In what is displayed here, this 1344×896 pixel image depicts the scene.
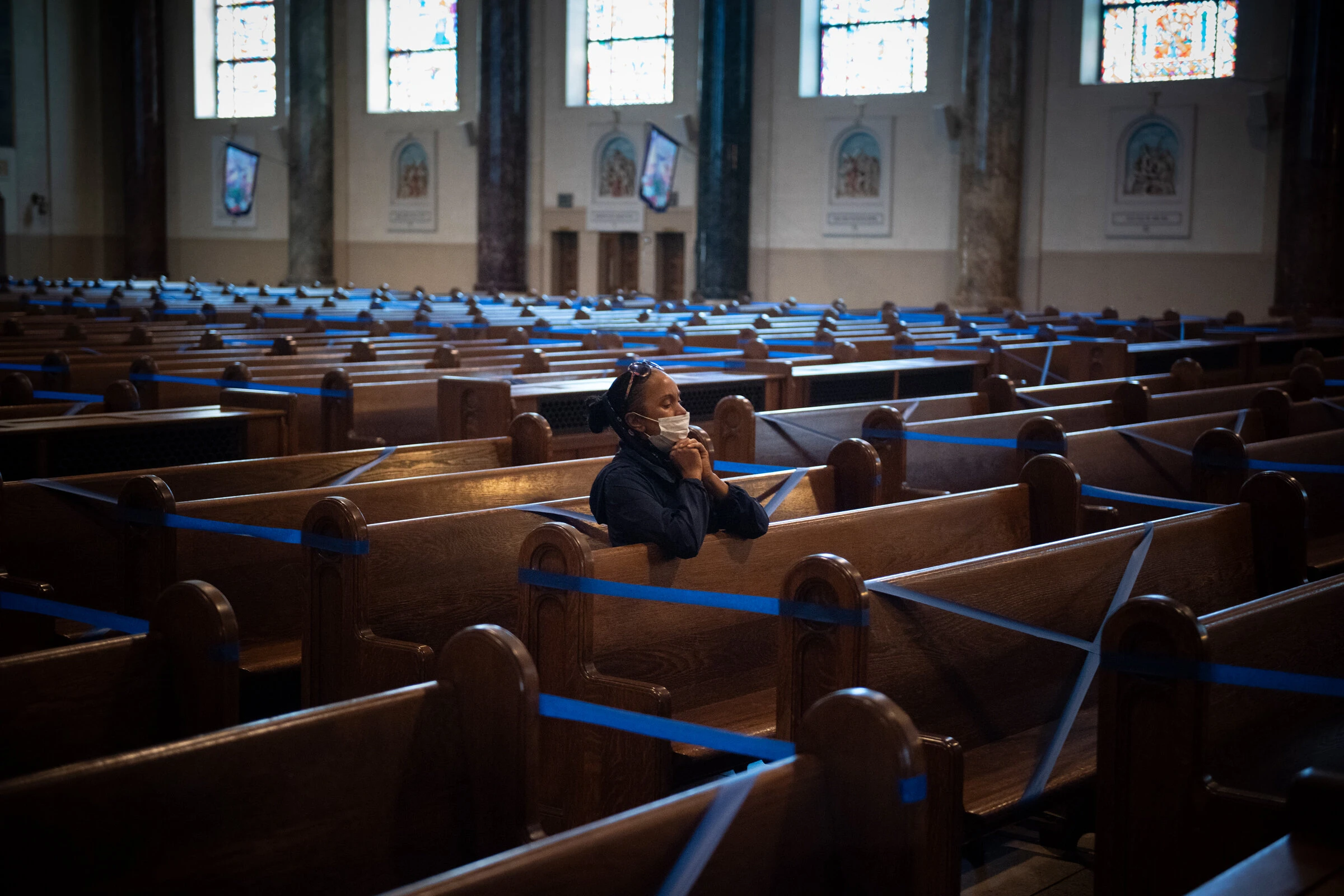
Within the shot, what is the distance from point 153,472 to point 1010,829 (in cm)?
264

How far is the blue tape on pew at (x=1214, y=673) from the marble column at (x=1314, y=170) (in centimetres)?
1318

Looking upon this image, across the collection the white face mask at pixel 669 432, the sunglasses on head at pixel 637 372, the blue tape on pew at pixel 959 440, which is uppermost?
the sunglasses on head at pixel 637 372

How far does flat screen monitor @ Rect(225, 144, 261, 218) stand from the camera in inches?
875

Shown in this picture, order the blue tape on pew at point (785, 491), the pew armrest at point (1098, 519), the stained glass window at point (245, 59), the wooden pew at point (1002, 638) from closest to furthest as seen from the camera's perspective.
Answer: the wooden pew at point (1002, 638) < the blue tape on pew at point (785, 491) < the pew armrest at point (1098, 519) < the stained glass window at point (245, 59)

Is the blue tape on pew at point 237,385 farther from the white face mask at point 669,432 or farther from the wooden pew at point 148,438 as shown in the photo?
the white face mask at point 669,432

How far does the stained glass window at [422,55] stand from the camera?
22.6m

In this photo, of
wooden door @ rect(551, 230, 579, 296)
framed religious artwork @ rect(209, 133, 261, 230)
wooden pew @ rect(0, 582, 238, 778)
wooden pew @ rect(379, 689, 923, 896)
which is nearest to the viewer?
wooden pew @ rect(379, 689, 923, 896)

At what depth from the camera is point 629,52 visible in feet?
69.2

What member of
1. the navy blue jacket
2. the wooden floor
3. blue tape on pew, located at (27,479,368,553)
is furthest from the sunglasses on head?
the wooden floor

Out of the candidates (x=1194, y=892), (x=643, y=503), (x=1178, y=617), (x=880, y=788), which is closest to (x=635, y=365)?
(x=643, y=503)

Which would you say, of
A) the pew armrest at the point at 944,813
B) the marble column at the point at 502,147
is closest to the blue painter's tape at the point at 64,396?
the pew armrest at the point at 944,813

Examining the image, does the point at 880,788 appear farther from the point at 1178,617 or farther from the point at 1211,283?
the point at 1211,283

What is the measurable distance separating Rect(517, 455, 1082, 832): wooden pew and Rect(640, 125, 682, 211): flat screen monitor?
1523 centimetres

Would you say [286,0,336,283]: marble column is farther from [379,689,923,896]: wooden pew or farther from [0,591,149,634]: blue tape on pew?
[379,689,923,896]: wooden pew
